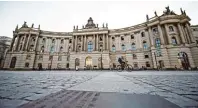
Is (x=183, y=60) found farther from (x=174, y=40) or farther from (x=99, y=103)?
(x=99, y=103)

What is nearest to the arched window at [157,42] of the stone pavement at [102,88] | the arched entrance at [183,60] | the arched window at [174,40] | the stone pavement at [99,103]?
the arched window at [174,40]

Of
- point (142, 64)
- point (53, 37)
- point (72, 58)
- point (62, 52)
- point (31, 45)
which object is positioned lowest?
point (142, 64)

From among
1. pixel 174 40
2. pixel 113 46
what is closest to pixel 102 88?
pixel 174 40

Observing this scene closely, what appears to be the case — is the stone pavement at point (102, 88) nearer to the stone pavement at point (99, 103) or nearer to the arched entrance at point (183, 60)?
the stone pavement at point (99, 103)

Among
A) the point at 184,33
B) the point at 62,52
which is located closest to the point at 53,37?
the point at 62,52

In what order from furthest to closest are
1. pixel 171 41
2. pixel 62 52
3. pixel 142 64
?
1. pixel 62 52
2. pixel 142 64
3. pixel 171 41

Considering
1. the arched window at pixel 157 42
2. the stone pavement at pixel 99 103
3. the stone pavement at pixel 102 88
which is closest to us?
the stone pavement at pixel 99 103

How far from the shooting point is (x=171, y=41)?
28.1 metres

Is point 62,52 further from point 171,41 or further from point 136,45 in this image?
point 171,41

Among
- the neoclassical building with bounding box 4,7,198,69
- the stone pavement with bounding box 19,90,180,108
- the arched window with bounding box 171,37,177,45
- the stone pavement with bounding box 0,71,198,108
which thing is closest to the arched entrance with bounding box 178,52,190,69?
the neoclassical building with bounding box 4,7,198,69

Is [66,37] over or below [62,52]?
over

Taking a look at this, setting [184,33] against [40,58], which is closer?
[184,33]

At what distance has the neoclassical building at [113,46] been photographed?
26747mm

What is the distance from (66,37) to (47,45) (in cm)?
795
